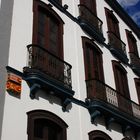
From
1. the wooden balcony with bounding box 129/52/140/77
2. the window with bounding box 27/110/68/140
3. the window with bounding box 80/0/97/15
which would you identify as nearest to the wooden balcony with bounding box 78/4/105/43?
the window with bounding box 80/0/97/15

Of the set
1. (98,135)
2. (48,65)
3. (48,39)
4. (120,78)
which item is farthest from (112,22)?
(48,65)

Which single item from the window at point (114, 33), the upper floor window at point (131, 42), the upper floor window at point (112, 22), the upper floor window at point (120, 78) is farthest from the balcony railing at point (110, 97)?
the upper floor window at point (131, 42)

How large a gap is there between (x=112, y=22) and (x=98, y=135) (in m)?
9.32

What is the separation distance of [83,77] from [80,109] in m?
1.65

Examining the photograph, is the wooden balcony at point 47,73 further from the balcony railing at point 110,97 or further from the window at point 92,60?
the window at point 92,60

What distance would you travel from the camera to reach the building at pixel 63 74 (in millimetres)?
9633

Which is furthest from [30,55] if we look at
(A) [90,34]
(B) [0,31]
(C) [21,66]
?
(A) [90,34]

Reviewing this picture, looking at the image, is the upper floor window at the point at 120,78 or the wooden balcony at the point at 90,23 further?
the upper floor window at the point at 120,78

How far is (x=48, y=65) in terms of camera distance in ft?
36.7

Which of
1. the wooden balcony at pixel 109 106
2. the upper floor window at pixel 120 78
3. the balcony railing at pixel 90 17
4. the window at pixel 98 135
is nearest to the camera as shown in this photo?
the window at pixel 98 135

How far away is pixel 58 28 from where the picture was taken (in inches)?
528

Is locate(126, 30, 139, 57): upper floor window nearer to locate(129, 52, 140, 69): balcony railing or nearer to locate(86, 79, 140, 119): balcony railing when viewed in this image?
locate(129, 52, 140, 69): balcony railing

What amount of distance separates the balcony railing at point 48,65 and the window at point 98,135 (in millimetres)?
2216

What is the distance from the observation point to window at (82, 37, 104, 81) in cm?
1423
